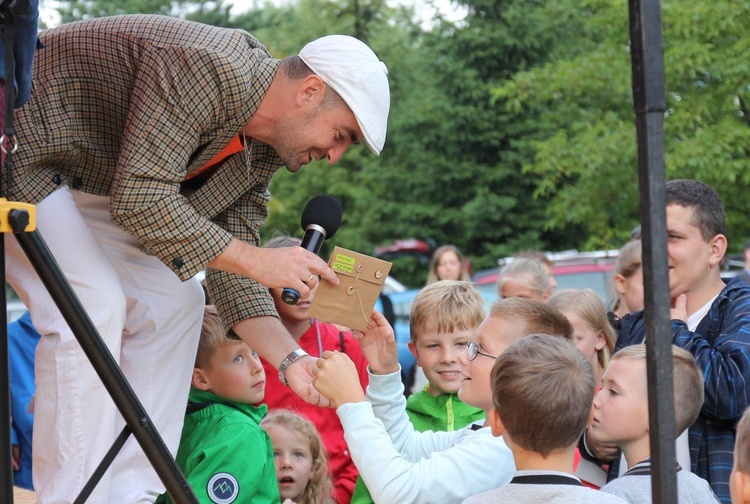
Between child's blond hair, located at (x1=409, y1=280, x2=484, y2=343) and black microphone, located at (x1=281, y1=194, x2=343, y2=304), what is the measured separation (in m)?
0.77

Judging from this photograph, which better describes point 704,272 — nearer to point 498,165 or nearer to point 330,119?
point 330,119

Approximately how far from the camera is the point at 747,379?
10.3ft

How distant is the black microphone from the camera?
3.09 metres

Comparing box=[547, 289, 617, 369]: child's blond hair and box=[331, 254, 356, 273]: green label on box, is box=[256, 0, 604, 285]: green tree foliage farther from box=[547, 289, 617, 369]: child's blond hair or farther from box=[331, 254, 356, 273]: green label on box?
box=[331, 254, 356, 273]: green label on box

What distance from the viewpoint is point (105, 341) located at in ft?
9.25

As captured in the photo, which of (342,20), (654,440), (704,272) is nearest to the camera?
(654,440)

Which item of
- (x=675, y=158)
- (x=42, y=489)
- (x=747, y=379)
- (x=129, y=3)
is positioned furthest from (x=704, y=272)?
(x=129, y=3)

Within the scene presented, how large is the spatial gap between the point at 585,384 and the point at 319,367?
79 centimetres

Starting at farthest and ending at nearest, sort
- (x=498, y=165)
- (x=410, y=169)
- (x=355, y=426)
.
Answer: (x=410, y=169)
(x=498, y=165)
(x=355, y=426)

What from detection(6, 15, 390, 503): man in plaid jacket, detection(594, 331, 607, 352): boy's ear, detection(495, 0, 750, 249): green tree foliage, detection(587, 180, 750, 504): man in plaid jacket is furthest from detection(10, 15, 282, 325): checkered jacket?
detection(495, 0, 750, 249): green tree foliage

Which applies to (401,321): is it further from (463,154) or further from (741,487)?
(463,154)

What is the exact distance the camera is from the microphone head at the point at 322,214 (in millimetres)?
3176

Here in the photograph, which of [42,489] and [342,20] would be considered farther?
[342,20]

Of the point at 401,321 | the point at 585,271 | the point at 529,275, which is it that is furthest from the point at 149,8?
the point at 529,275
